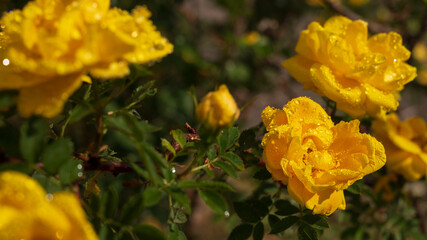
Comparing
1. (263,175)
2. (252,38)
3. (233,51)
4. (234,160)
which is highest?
(234,160)

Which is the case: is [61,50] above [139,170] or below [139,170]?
above

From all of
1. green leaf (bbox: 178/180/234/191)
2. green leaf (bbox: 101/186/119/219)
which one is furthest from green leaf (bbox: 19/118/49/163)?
green leaf (bbox: 178/180/234/191)

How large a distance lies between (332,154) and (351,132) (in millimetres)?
58

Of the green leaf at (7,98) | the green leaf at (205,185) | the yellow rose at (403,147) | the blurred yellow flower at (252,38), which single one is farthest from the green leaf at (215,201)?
the blurred yellow flower at (252,38)

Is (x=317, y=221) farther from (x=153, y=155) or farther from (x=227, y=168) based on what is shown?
(x=153, y=155)

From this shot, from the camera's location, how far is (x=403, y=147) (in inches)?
41.6

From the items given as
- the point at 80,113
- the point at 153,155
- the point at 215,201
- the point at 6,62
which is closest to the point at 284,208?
the point at 215,201

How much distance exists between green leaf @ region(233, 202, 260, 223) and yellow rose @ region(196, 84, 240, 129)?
11.6 inches

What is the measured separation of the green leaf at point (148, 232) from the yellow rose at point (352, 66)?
18.3 inches

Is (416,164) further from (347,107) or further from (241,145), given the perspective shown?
(241,145)

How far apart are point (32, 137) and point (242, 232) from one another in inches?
19.0

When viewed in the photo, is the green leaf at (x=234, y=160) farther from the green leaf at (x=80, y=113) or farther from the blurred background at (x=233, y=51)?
the blurred background at (x=233, y=51)

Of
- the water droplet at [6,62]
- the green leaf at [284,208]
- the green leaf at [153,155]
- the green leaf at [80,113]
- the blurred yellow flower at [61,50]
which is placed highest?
the blurred yellow flower at [61,50]

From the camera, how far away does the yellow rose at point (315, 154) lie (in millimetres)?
Result: 694
